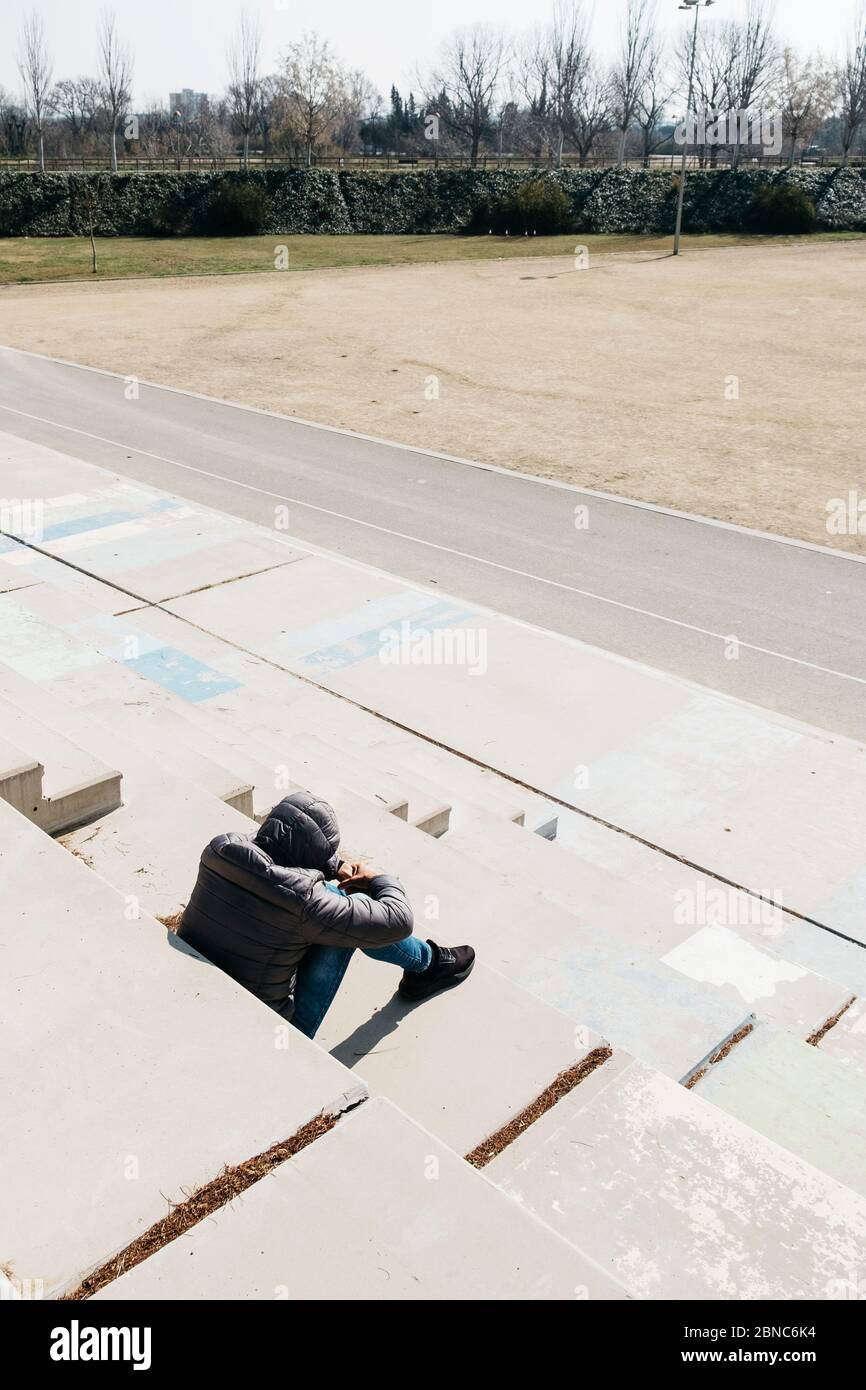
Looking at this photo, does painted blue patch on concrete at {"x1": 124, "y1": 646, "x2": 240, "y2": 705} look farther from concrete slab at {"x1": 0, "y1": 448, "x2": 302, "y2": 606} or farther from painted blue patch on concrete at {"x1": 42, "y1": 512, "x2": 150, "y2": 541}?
painted blue patch on concrete at {"x1": 42, "y1": 512, "x2": 150, "y2": 541}

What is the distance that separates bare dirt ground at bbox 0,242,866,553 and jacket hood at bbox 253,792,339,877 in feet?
38.7

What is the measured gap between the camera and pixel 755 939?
6.70 meters

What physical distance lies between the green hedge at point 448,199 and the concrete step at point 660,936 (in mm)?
58586

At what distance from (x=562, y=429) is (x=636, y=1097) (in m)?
17.7

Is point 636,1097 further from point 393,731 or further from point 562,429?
point 562,429

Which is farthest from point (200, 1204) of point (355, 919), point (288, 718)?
point (288, 718)

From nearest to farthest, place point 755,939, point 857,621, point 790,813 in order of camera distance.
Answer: point 755,939 → point 790,813 → point 857,621

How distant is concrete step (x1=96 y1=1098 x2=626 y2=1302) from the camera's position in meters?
3.14

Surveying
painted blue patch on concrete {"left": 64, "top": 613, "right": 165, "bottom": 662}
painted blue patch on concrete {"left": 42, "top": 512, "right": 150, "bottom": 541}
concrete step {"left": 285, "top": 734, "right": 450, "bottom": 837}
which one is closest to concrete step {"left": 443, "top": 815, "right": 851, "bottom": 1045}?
concrete step {"left": 285, "top": 734, "right": 450, "bottom": 837}

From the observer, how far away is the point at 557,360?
27609mm

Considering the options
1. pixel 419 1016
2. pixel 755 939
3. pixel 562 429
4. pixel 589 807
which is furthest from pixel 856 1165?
pixel 562 429

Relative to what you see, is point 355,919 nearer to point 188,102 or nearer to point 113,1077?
point 113,1077

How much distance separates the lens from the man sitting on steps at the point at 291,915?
13.9ft

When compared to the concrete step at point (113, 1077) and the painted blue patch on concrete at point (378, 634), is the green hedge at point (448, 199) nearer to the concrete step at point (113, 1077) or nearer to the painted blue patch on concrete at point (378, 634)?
the painted blue patch on concrete at point (378, 634)
